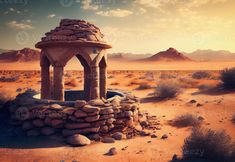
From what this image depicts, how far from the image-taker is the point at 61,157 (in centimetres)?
616

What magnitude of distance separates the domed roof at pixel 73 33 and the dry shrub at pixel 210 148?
5108mm

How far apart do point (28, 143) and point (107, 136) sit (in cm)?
263

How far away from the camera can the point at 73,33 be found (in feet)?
28.2

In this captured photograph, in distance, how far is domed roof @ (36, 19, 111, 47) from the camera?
8.49 metres

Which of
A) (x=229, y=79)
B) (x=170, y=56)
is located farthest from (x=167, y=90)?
(x=170, y=56)

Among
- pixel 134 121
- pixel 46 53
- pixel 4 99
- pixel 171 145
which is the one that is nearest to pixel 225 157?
pixel 171 145

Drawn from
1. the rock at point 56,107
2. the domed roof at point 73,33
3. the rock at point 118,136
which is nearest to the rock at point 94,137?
the rock at point 118,136

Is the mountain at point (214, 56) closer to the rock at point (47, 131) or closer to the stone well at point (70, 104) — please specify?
the stone well at point (70, 104)

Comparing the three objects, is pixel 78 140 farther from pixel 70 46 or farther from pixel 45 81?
pixel 45 81

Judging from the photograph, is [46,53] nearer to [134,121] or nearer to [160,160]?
[134,121]

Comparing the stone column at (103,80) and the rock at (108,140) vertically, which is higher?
the stone column at (103,80)

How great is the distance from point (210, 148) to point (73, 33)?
20.5 feet

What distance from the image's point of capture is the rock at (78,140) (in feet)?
22.9

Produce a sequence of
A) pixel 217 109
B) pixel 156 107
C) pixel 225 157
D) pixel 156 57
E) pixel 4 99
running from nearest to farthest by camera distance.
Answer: pixel 225 157 → pixel 4 99 → pixel 217 109 → pixel 156 107 → pixel 156 57
